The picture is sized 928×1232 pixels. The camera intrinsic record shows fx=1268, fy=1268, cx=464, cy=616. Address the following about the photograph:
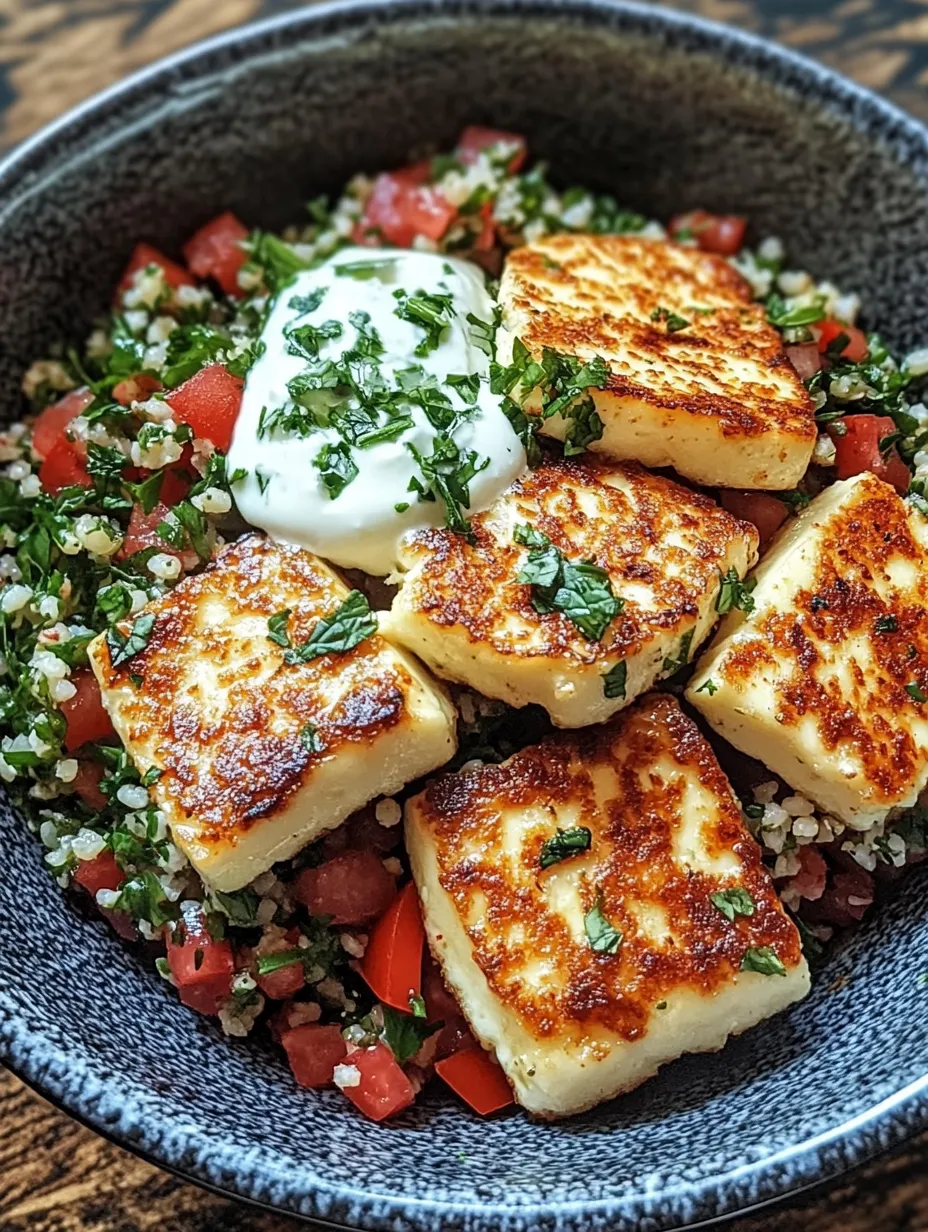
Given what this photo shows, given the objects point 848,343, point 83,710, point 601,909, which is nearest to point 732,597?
point 601,909

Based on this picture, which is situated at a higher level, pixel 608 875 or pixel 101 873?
pixel 101 873

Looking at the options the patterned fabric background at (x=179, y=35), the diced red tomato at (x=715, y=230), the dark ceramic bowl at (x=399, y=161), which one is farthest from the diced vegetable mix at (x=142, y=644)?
the patterned fabric background at (x=179, y=35)

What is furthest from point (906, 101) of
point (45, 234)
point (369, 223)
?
point (45, 234)

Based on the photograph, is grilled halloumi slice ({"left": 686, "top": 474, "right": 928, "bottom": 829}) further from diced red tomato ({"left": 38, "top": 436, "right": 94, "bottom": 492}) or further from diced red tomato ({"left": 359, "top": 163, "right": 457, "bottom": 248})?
diced red tomato ({"left": 38, "top": 436, "right": 94, "bottom": 492})

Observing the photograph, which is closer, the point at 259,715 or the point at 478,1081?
the point at 259,715

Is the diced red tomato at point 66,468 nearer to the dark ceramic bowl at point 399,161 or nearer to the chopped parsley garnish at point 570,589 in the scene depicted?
the dark ceramic bowl at point 399,161

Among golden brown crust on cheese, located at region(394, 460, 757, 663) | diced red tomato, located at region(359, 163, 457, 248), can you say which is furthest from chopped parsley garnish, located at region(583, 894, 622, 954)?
diced red tomato, located at region(359, 163, 457, 248)

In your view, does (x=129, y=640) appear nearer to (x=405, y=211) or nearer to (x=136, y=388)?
(x=136, y=388)
